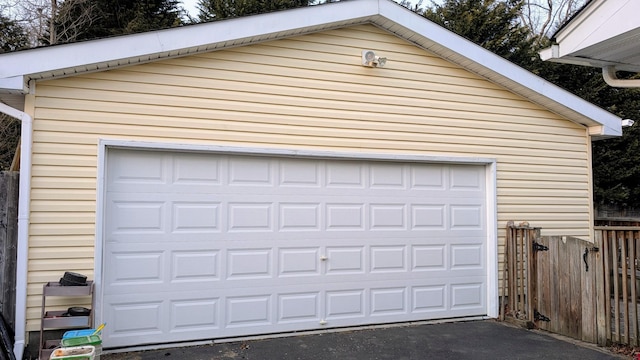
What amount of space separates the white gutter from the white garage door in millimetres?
708

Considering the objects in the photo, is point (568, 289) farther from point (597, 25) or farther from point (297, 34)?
point (297, 34)

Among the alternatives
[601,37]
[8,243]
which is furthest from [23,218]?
[601,37]

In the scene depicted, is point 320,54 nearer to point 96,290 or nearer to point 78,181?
point 78,181

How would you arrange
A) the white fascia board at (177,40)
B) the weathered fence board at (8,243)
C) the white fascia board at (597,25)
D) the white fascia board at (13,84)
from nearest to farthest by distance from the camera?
the white fascia board at (597,25)
the white fascia board at (13,84)
the white fascia board at (177,40)
the weathered fence board at (8,243)

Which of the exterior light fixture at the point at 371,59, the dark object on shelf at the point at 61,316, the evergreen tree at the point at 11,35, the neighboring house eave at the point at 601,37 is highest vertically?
the evergreen tree at the point at 11,35

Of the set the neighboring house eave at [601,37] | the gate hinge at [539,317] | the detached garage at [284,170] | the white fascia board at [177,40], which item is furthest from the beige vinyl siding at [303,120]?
the neighboring house eave at [601,37]

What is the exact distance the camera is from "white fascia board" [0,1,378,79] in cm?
447

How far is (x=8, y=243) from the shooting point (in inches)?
183

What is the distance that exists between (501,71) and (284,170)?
3255mm

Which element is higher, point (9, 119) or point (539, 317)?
point (9, 119)

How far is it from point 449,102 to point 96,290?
4873 millimetres

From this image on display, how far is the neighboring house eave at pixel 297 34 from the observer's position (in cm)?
456

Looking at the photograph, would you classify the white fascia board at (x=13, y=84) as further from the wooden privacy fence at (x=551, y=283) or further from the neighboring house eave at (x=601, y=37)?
the wooden privacy fence at (x=551, y=283)

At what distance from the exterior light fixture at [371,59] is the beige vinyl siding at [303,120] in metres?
0.08
